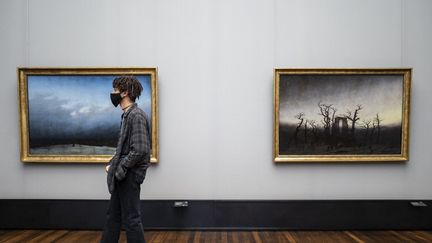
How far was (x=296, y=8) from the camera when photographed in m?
5.05

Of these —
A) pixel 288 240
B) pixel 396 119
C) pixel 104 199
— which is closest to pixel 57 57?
pixel 104 199

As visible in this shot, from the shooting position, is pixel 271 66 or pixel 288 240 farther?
pixel 271 66

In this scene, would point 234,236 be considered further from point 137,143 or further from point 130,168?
point 137,143

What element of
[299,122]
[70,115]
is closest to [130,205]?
[70,115]

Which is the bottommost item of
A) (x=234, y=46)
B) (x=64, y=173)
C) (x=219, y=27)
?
(x=64, y=173)

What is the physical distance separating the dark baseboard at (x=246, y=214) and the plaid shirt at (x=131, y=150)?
1.68 meters

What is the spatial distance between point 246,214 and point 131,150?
100 inches

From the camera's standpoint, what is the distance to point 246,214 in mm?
5051

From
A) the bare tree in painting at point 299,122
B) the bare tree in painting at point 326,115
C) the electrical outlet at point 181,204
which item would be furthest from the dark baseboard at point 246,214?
the bare tree in painting at point 326,115

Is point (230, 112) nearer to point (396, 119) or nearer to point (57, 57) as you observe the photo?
point (396, 119)

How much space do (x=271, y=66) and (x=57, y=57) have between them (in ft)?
12.3

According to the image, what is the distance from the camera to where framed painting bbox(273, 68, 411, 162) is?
197 inches

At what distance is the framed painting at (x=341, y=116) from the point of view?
5.01m

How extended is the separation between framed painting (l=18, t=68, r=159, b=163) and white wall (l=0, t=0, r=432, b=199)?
10.9 inches
